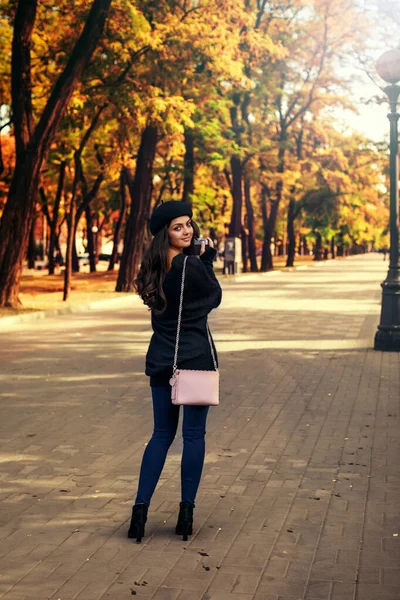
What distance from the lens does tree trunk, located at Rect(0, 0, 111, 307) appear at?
2317cm

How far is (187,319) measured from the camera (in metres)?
5.47

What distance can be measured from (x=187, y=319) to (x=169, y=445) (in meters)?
0.69

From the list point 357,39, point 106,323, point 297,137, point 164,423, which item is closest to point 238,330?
point 106,323

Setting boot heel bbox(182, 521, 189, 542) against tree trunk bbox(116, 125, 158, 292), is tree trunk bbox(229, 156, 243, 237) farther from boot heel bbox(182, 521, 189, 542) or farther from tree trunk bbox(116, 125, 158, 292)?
boot heel bbox(182, 521, 189, 542)

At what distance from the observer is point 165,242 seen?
5.48m

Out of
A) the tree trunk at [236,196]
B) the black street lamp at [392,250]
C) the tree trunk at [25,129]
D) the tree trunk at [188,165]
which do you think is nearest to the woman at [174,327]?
the black street lamp at [392,250]

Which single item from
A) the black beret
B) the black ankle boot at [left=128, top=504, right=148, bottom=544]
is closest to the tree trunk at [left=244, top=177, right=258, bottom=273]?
the black beret

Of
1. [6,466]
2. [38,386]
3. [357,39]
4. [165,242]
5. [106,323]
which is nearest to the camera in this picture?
[165,242]

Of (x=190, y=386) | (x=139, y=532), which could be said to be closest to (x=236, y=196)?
(x=190, y=386)

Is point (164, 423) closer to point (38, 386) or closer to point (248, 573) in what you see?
point (248, 573)

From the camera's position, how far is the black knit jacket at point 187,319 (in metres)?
5.43

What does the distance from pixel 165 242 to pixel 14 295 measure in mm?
18307

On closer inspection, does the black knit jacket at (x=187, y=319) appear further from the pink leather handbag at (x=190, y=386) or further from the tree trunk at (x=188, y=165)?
the tree trunk at (x=188, y=165)

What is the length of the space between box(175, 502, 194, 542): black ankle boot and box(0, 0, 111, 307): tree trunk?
18.2 metres
